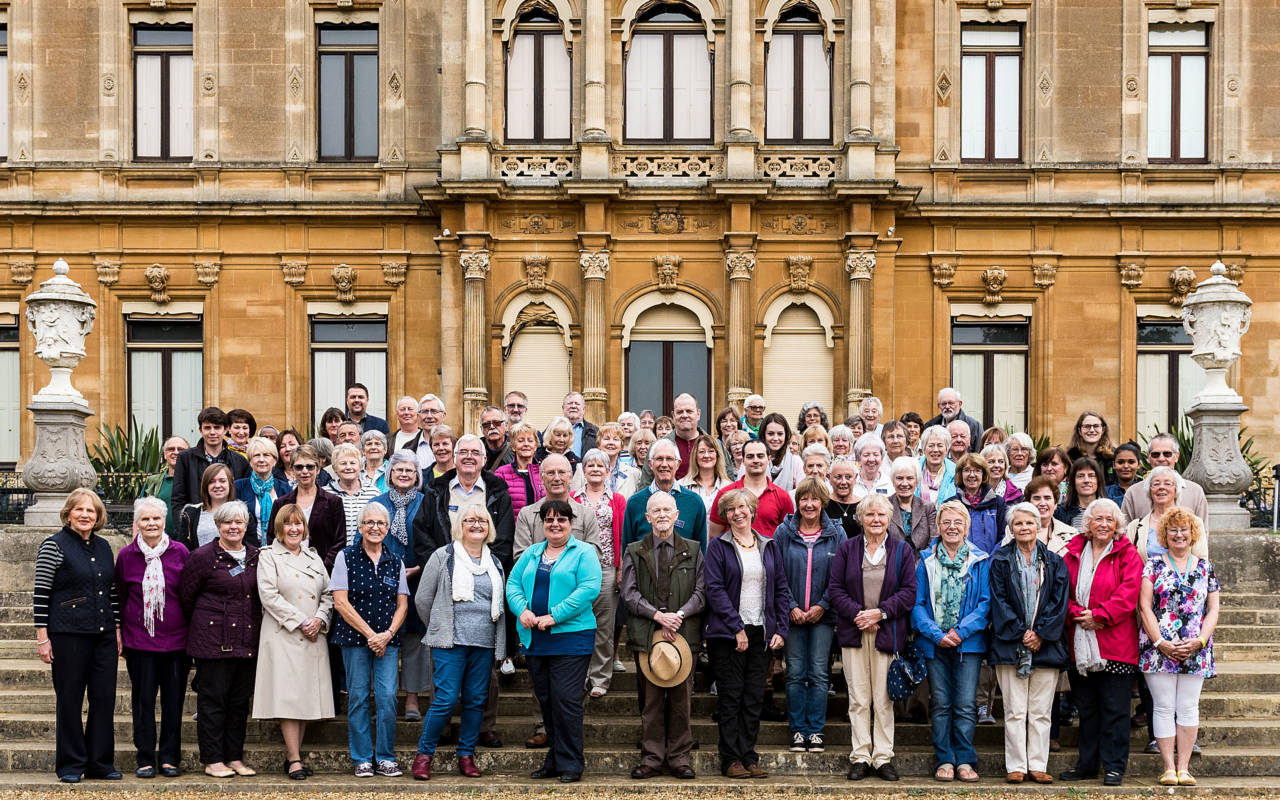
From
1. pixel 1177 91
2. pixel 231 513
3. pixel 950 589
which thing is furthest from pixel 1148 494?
pixel 1177 91

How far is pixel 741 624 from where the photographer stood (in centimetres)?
1009

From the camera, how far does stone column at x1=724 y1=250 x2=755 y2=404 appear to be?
22562 mm

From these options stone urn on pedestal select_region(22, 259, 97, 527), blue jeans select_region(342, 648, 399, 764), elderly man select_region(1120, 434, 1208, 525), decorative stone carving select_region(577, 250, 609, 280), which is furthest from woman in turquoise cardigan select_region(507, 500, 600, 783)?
decorative stone carving select_region(577, 250, 609, 280)

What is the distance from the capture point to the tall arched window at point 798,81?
23.1 meters

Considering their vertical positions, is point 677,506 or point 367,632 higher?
point 677,506

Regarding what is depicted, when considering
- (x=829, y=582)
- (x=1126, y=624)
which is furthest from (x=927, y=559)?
(x=1126, y=624)

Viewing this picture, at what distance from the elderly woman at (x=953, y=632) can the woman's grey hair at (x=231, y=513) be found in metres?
4.62

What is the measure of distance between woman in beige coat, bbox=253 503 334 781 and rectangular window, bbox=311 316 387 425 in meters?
14.0

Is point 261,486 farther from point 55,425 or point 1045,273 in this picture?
point 1045,273

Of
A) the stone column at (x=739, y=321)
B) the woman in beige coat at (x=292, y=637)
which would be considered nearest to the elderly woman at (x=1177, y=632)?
the woman in beige coat at (x=292, y=637)

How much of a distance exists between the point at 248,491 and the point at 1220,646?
7953 millimetres

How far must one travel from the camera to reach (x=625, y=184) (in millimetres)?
22375

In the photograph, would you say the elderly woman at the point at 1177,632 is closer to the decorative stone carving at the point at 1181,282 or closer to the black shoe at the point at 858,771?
the black shoe at the point at 858,771

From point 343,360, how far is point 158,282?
315 cm
